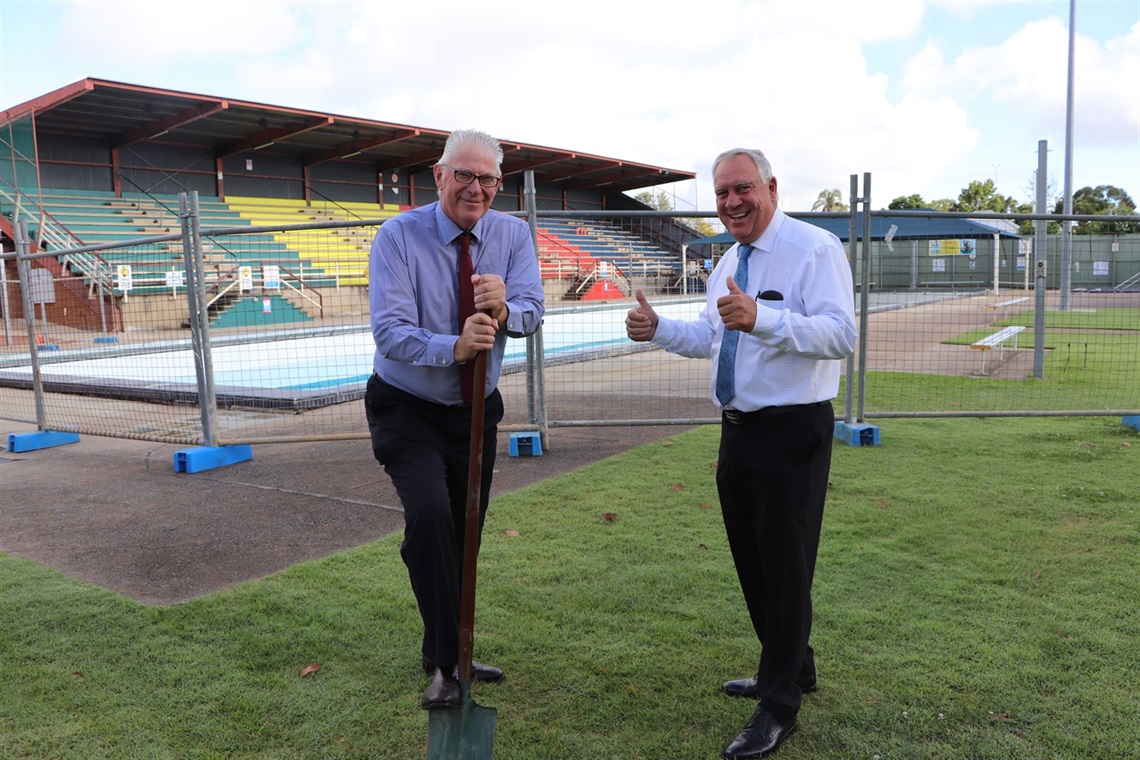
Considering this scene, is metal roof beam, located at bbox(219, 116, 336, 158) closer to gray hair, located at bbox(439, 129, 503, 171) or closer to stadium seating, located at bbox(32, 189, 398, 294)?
stadium seating, located at bbox(32, 189, 398, 294)

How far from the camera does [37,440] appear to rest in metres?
8.19

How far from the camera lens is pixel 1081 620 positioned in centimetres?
368

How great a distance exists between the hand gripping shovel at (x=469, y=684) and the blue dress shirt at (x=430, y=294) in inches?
6.8

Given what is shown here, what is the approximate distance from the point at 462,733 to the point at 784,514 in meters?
1.18

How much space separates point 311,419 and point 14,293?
1645 cm

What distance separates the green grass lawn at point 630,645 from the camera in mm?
2898

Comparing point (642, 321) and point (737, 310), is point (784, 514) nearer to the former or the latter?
point (737, 310)

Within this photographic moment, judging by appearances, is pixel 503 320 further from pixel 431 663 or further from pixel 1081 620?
pixel 1081 620

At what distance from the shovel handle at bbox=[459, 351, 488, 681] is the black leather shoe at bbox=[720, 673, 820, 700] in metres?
0.94

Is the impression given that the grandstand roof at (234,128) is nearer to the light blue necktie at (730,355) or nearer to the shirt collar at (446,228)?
the shirt collar at (446,228)

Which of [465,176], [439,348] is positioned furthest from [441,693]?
[465,176]

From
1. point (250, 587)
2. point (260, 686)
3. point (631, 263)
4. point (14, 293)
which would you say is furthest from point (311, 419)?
point (14, 293)

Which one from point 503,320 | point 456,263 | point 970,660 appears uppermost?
point 456,263

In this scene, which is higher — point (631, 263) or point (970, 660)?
point (631, 263)
